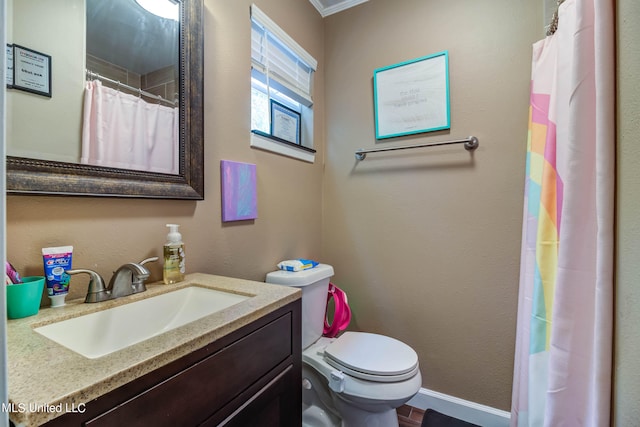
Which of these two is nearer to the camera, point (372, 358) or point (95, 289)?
point (95, 289)

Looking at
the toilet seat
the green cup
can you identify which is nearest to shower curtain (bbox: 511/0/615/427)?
the toilet seat

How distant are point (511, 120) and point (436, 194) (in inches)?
19.8

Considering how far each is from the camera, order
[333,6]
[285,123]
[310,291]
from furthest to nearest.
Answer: [333,6] → [285,123] → [310,291]

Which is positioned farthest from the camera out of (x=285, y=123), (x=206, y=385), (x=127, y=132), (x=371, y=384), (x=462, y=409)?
(x=285, y=123)

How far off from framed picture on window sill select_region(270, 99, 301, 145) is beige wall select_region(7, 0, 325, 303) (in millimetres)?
149

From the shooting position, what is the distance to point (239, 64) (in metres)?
1.30

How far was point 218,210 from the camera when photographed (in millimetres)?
1196

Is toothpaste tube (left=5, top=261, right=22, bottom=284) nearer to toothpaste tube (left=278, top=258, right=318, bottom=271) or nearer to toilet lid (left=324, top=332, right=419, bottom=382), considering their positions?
toothpaste tube (left=278, top=258, right=318, bottom=271)

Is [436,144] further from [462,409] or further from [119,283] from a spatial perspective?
[119,283]

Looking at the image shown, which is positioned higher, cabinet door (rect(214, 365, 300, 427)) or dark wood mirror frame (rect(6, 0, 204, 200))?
dark wood mirror frame (rect(6, 0, 204, 200))

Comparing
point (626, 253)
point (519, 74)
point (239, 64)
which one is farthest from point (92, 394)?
point (519, 74)

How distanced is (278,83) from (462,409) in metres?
2.03

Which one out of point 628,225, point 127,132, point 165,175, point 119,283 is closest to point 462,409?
point 628,225

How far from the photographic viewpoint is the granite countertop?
14.6 inches
